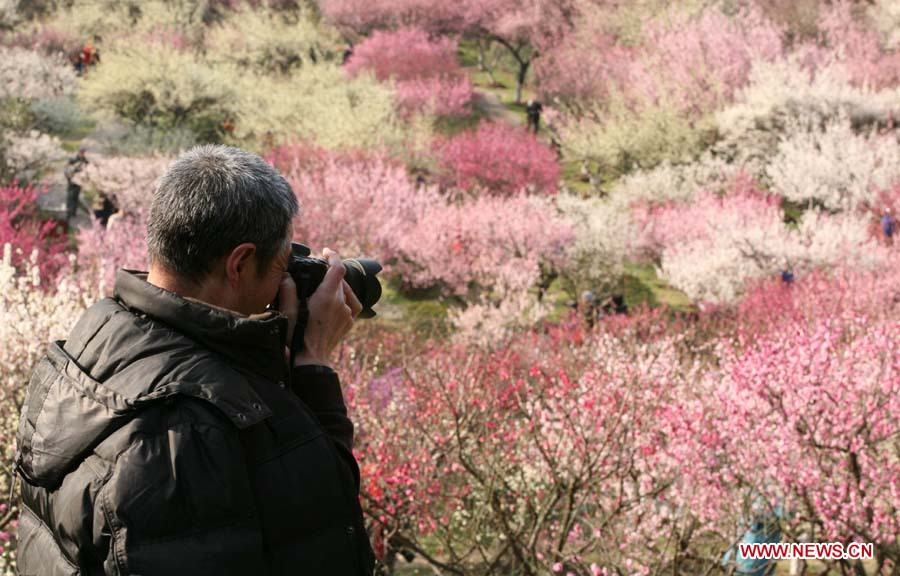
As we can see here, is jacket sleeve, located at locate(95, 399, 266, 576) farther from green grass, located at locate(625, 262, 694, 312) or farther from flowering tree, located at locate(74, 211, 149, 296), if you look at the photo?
green grass, located at locate(625, 262, 694, 312)

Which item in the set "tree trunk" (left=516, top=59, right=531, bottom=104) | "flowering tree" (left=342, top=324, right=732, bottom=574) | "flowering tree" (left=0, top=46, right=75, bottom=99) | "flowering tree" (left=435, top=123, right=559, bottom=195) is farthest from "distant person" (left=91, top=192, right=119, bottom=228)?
"tree trunk" (left=516, top=59, right=531, bottom=104)

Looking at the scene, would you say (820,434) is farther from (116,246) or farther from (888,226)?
(888,226)

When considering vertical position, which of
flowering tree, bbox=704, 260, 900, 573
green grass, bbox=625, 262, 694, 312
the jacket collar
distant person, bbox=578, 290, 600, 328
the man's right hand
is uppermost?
the jacket collar

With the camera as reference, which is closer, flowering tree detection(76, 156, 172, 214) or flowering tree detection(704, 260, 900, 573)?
flowering tree detection(704, 260, 900, 573)

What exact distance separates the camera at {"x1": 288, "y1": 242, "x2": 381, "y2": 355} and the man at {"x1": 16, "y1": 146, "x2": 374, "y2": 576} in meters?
0.10

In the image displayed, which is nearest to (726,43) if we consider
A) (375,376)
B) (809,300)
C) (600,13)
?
(600,13)

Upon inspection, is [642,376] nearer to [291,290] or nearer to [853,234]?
[291,290]

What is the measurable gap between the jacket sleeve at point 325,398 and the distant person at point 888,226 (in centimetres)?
1602

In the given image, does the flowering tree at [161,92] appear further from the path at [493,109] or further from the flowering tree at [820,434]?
the flowering tree at [820,434]

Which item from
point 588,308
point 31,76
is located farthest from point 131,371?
point 31,76

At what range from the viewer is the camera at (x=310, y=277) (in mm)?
2133

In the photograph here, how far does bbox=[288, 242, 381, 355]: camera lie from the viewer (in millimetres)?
2133

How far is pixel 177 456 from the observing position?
1.68 meters

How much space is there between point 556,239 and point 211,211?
14516 mm
